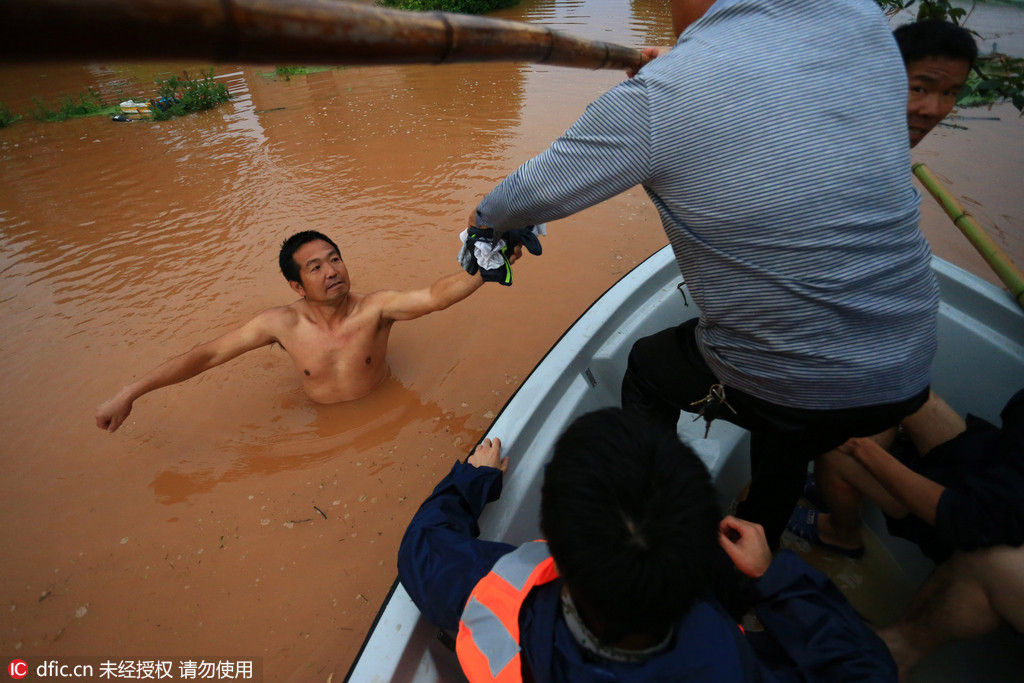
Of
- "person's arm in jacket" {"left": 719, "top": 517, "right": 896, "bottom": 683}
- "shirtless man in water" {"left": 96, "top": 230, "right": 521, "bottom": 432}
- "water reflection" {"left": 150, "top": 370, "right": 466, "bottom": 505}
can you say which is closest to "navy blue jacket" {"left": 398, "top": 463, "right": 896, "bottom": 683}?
"person's arm in jacket" {"left": 719, "top": 517, "right": 896, "bottom": 683}

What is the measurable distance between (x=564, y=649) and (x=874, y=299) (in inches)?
40.1

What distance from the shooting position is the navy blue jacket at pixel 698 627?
0.95 metres

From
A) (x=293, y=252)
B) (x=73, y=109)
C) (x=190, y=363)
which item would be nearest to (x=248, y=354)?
(x=190, y=363)

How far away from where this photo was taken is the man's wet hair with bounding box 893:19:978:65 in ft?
6.21

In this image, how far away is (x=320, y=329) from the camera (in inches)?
113

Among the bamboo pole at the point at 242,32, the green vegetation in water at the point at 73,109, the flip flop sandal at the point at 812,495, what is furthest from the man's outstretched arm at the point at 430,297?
the green vegetation in water at the point at 73,109

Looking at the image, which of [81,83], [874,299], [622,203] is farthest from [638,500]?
[81,83]

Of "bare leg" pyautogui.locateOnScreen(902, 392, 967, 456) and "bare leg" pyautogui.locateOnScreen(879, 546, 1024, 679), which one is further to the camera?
"bare leg" pyautogui.locateOnScreen(902, 392, 967, 456)

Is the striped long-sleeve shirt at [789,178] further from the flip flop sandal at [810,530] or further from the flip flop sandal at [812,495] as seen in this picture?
the flip flop sandal at [812,495]

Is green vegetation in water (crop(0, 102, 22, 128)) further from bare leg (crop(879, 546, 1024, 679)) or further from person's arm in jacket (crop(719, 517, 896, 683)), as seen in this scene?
bare leg (crop(879, 546, 1024, 679))

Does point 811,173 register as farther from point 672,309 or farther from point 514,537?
point 672,309

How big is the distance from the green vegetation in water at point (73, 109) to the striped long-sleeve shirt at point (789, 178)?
1133cm

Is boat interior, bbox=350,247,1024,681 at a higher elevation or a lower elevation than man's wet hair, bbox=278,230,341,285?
lower

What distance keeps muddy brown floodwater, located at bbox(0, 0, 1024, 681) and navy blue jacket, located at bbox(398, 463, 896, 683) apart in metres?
1.10
